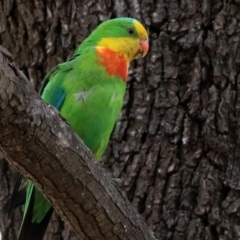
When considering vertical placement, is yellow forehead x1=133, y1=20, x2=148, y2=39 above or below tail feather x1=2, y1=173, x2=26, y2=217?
above

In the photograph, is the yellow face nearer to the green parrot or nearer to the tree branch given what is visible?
the green parrot

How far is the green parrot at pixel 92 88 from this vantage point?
8.55 feet

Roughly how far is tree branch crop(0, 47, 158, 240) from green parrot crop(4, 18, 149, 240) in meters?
0.51

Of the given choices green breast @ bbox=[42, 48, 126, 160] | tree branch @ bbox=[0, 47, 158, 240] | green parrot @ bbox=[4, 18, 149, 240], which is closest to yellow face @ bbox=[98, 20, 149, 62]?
green parrot @ bbox=[4, 18, 149, 240]

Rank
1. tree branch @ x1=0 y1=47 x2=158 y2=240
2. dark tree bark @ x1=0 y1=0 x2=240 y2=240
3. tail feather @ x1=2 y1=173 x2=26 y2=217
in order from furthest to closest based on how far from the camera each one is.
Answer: dark tree bark @ x1=0 y1=0 x2=240 y2=240 → tail feather @ x1=2 y1=173 x2=26 y2=217 → tree branch @ x1=0 y1=47 x2=158 y2=240

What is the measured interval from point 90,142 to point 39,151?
975 millimetres

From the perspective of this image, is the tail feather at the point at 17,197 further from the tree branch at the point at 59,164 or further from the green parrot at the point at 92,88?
the tree branch at the point at 59,164

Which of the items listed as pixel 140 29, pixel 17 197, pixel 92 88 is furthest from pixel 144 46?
pixel 17 197

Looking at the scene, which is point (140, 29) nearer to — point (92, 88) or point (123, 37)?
point (123, 37)

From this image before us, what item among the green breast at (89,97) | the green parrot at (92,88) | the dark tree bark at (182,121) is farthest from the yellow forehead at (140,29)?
the green breast at (89,97)

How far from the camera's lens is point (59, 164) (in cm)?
181

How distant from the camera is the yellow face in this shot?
9.15 feet

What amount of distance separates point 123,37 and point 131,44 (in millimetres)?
54

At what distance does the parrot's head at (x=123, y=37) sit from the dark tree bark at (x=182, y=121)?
0.09 m
